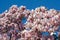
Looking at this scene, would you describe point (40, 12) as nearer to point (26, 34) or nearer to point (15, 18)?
point (26, 34)

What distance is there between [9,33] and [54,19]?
4.31 meters

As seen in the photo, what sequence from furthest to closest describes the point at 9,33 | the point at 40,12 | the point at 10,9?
the point at 10,9
the point at 9,33
the point at 40,12

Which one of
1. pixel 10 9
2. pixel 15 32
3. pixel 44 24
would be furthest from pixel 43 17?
pixel 10 9

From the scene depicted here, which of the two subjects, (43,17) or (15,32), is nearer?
(43,17)

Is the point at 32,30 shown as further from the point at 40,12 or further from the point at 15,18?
the point at 15,18

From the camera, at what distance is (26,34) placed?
12328 millimetres

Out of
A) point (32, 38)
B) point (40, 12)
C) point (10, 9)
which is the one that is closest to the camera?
A: point (32, 38)

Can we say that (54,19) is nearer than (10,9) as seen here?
Yes

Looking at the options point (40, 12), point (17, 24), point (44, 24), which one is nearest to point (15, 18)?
point (17, 24)

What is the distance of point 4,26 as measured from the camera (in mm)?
16109

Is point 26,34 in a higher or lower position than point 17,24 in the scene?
lower

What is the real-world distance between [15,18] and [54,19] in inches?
173

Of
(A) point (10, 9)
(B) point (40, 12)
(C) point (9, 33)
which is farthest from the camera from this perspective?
(A) point (10, 9)

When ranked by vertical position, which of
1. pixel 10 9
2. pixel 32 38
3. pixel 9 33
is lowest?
pixel 32 38
